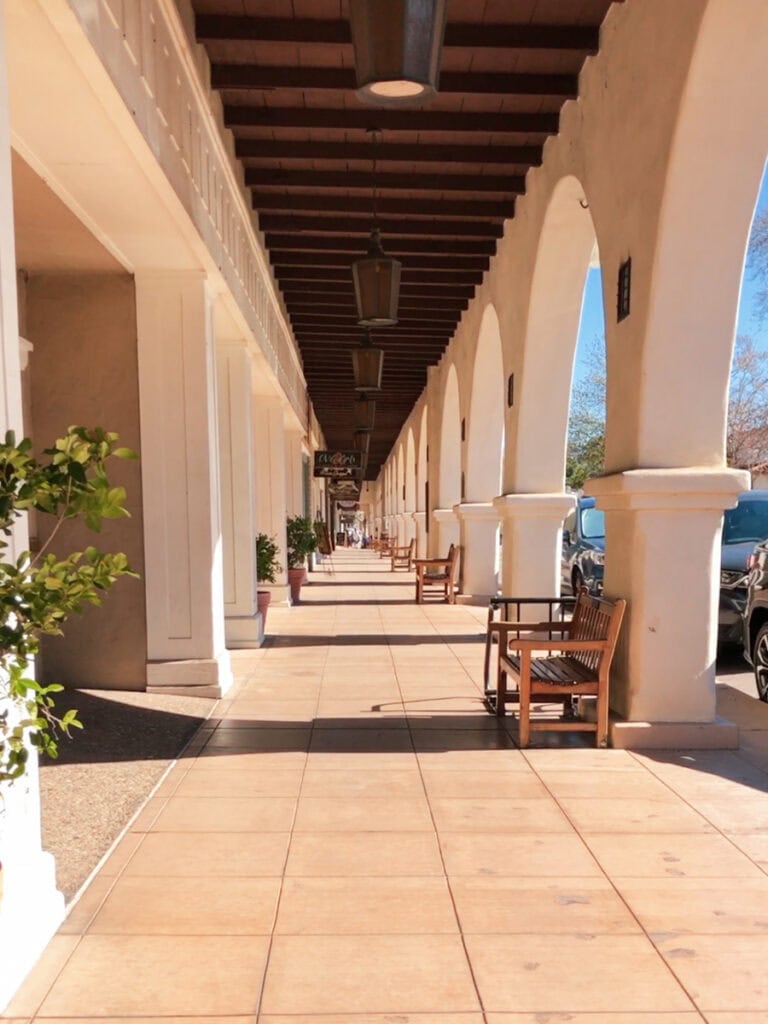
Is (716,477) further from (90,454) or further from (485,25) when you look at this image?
(90,454)

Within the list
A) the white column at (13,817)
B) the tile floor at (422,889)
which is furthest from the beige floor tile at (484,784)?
the white column at (13,817)

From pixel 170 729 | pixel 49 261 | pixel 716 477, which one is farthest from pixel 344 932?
pixel 49 261

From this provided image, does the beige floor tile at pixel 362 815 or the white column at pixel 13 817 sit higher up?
the white column at pixel 13 817

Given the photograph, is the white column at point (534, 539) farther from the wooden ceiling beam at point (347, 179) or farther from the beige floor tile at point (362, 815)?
the beige floor tile at point (362, 815)

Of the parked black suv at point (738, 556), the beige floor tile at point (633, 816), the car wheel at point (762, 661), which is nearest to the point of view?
the beige floor tile at point (633, 816)

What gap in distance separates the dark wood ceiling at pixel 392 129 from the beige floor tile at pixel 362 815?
12.2ft

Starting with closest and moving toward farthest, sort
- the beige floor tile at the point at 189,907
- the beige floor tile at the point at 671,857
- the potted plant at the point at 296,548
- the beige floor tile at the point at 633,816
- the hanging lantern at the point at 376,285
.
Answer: the beige floor tile at the point at 189,907 → the beige floor tile at the point at 671,857 → the beige floor tile at the point at 633,816 → the hanging lantern at the point at 376,285 → the potted plant at the point at 296,548

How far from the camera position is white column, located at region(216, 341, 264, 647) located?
26.5 ft

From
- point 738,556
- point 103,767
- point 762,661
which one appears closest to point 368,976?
point 103,767

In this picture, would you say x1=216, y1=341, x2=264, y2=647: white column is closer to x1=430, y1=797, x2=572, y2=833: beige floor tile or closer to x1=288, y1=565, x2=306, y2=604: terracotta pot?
x1=288, y1=565, x2=306, y2=604: terracotta pot

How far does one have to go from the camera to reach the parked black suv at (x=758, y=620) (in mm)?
6492

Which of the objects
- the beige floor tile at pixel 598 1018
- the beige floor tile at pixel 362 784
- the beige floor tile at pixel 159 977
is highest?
the beige floor tile at pixel 598 1018

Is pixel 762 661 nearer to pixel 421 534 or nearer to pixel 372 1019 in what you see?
pixel 372 1019

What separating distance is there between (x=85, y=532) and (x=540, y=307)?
408cm
